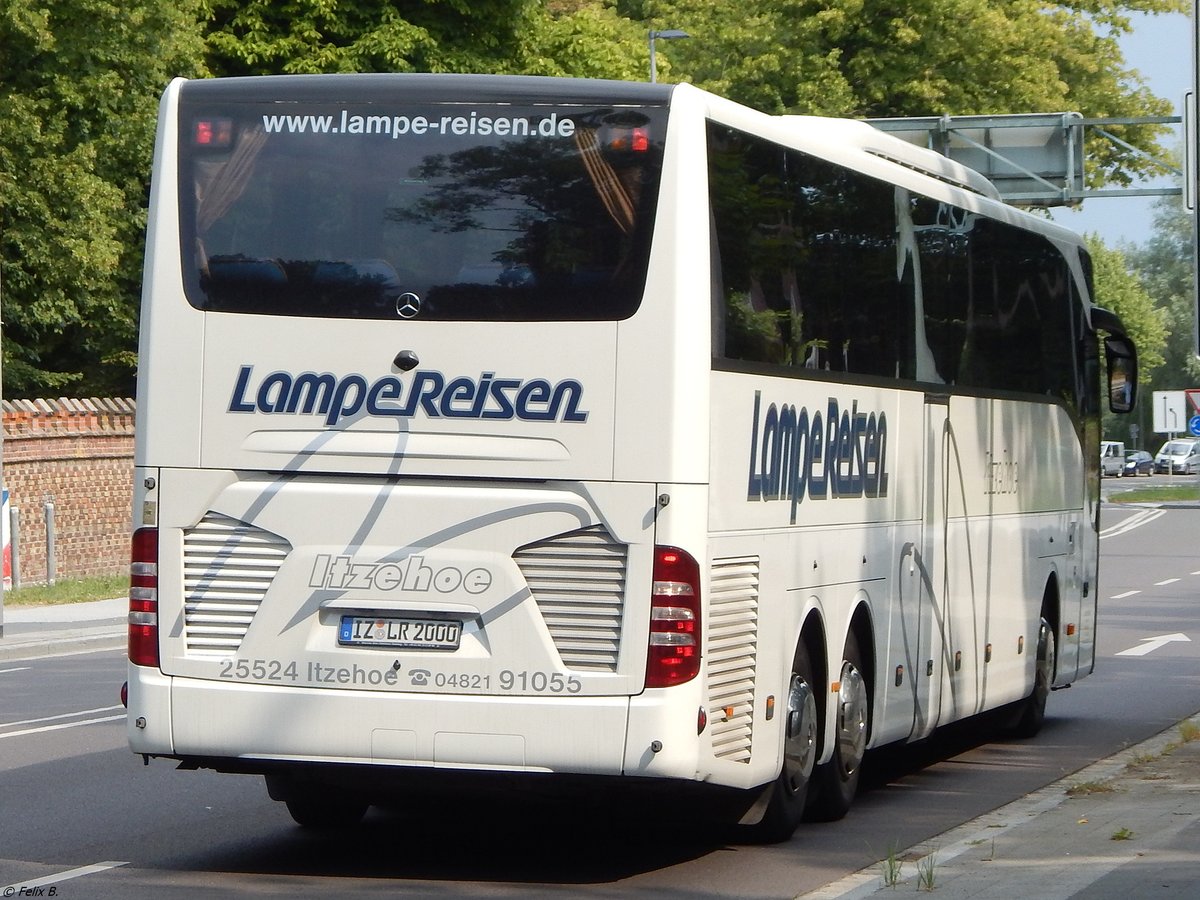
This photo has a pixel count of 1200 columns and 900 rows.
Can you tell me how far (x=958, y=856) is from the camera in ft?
30.7

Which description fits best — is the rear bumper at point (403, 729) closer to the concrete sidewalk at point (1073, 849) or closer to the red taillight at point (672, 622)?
the red taillight at point (672, 622)

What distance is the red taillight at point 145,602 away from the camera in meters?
9.06

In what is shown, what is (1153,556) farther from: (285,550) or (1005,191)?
(285,550)

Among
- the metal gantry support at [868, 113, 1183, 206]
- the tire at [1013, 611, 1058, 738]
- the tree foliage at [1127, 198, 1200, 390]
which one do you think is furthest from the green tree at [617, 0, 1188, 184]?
the tree foliage at [1127, 198, 1200, 390]

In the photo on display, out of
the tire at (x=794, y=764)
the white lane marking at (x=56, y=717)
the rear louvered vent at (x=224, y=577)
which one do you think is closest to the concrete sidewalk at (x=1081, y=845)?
the tire at (x=794, y=764)

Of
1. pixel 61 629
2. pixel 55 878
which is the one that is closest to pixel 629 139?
pixel 55 878

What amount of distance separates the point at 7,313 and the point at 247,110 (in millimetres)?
24677

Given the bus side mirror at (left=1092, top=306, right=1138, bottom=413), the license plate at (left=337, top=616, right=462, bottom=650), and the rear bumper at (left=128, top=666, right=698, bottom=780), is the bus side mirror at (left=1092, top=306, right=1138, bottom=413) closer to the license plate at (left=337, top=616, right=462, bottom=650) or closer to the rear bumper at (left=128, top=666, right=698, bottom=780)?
the rear bumper at (left=128, top=666, right=698, bottom=780)

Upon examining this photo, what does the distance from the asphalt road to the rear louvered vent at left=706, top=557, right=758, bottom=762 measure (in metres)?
0.62

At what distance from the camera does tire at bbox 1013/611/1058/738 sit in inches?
609

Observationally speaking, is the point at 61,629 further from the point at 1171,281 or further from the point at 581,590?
the point at 1171,281

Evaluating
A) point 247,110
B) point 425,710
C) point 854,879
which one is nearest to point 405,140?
point 247,110

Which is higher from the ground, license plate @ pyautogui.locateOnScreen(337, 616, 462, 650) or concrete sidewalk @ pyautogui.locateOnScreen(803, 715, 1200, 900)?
license plate @ pyautogui.locateOnScreen(337, 616, 462, 650)

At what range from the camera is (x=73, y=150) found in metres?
33.4
